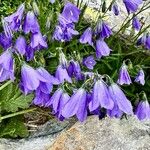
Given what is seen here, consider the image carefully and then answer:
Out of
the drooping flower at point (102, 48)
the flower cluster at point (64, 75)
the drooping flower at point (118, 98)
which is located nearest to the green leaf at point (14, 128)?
the flower cluster at point (64, 75)

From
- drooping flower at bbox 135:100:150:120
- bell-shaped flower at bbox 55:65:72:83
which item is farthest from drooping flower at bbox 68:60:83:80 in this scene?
drooping flower at bbox 135:100:150:120

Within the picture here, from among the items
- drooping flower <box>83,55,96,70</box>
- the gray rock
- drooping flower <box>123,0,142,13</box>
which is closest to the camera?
drooping flower <box>123,0,142,13</box>

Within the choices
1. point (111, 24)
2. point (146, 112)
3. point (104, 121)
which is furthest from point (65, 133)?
point (111, 24)

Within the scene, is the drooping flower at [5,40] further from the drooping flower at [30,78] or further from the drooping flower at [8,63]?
the drooping flower at [30,78]

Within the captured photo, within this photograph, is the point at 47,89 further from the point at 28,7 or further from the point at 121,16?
the point at 121,16

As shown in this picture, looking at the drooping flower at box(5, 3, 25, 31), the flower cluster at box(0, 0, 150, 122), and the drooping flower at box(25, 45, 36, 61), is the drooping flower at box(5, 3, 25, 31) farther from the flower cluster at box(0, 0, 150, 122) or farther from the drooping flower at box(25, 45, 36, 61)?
the drooping flower at box(25, 45, 36, 61)

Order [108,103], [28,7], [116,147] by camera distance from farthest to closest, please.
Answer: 1. [116,147]
2. [28,7]
3. [108,103]
